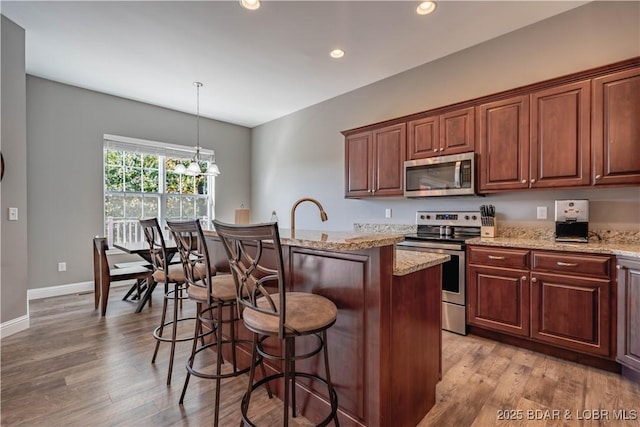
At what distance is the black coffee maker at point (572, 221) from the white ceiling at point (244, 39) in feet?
5.68

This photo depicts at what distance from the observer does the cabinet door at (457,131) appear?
2.95 metres

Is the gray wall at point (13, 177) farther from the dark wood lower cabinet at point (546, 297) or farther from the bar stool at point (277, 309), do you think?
the dark wood lower cabinet at point (546, 297)

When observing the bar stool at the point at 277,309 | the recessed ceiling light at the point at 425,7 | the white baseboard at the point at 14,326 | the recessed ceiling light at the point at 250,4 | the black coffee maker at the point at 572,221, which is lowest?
the white baseboard at the point at 14,326

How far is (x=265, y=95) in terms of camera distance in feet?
14.9

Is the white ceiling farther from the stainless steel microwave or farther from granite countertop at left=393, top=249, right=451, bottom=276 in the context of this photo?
granite countertop at left=393, top=249, right=451, bottom=276

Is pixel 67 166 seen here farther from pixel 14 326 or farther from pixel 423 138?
pixel 423 138

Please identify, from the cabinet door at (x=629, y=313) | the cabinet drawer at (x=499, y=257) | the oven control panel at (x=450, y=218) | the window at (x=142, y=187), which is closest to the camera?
the cabinet door at (x=629, y=313)

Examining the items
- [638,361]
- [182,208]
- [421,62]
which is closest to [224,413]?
[638,361]

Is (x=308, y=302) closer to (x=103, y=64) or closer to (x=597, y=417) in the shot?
(x=597, y=417)

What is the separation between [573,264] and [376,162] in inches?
85.7

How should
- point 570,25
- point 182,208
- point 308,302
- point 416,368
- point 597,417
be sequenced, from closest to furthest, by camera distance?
point 308,302 → point 416,368 → point 597,417 → point 570,25 → point 182,208

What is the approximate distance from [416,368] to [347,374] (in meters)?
0.39

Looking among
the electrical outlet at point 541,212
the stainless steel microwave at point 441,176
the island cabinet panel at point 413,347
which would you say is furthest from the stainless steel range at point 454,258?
the island cabinet panel at point 413,347

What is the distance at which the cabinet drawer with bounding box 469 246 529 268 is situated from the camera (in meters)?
2.46
